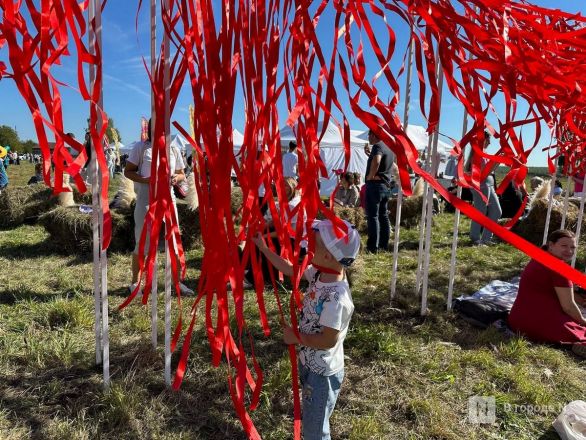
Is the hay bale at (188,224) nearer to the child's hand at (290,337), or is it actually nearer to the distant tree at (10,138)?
the child's hand at (290,337)

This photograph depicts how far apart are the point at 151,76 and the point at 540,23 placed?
1.59 meters

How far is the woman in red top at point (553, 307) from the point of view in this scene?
10.2 feet

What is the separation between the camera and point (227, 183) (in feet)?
5.57

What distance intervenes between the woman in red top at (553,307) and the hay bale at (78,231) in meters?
4.64

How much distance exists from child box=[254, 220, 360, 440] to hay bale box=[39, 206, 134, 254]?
4292 mm

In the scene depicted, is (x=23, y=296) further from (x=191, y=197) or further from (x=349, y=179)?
(x=349, y=179)

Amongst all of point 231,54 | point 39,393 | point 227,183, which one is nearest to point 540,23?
point 231,54

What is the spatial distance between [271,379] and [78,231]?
4026 millimetres

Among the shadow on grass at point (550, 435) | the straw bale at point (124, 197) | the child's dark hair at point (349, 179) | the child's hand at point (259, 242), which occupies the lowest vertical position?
the shadow on grass at point (550, 435)

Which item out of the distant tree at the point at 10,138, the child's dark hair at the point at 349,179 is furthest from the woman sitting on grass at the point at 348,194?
the distant tree at the point at 10,138

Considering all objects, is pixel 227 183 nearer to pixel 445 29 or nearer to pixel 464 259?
pixel 445 29

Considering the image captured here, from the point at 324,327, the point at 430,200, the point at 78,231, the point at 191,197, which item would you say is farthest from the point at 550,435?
the point at 78,231

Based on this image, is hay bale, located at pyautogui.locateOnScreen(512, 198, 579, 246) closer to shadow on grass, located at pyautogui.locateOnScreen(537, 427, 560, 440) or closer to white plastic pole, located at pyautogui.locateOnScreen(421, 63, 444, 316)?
white plastic pole, located at pyautogui.locateOnScreen(421, 63, 444, 316)

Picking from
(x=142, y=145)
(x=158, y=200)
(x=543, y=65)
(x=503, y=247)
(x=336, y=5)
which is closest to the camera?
(x=543, y=65)
